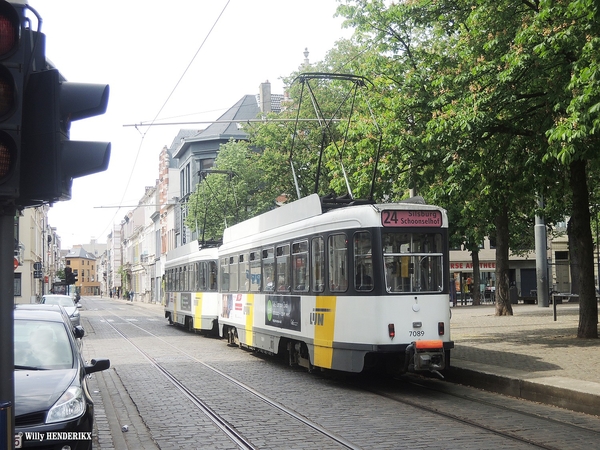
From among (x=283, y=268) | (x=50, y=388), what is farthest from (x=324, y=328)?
(x=50, y=388)

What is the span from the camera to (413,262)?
508 inches

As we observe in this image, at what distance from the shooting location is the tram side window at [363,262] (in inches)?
500

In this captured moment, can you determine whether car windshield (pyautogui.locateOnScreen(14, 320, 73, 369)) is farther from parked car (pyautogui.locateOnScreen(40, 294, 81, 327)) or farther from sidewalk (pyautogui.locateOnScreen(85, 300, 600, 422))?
parked car (pyautogui.locateOnScreen(40, 294, 81, 327))

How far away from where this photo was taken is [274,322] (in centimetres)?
1667

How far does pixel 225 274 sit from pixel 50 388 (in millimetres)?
15317

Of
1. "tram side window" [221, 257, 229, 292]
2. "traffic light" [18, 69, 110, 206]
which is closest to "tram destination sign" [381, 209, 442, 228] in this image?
"traffic light" [18, 69, 110, 206]

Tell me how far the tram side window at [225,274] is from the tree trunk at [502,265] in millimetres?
10081

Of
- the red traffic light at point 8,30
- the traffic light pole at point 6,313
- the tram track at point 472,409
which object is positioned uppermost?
the red traffic light at point 8,30

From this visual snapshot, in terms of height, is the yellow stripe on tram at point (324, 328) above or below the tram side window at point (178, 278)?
below

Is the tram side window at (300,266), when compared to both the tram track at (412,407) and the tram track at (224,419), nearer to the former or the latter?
the tram track at (412,407)

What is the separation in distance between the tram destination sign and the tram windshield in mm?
160

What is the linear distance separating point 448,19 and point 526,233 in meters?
31.1

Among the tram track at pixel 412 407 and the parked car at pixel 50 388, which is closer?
the parked car at pixel 50 388

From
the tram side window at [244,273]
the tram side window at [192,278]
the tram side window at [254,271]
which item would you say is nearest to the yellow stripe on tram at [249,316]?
the tram side window at [254,271]
